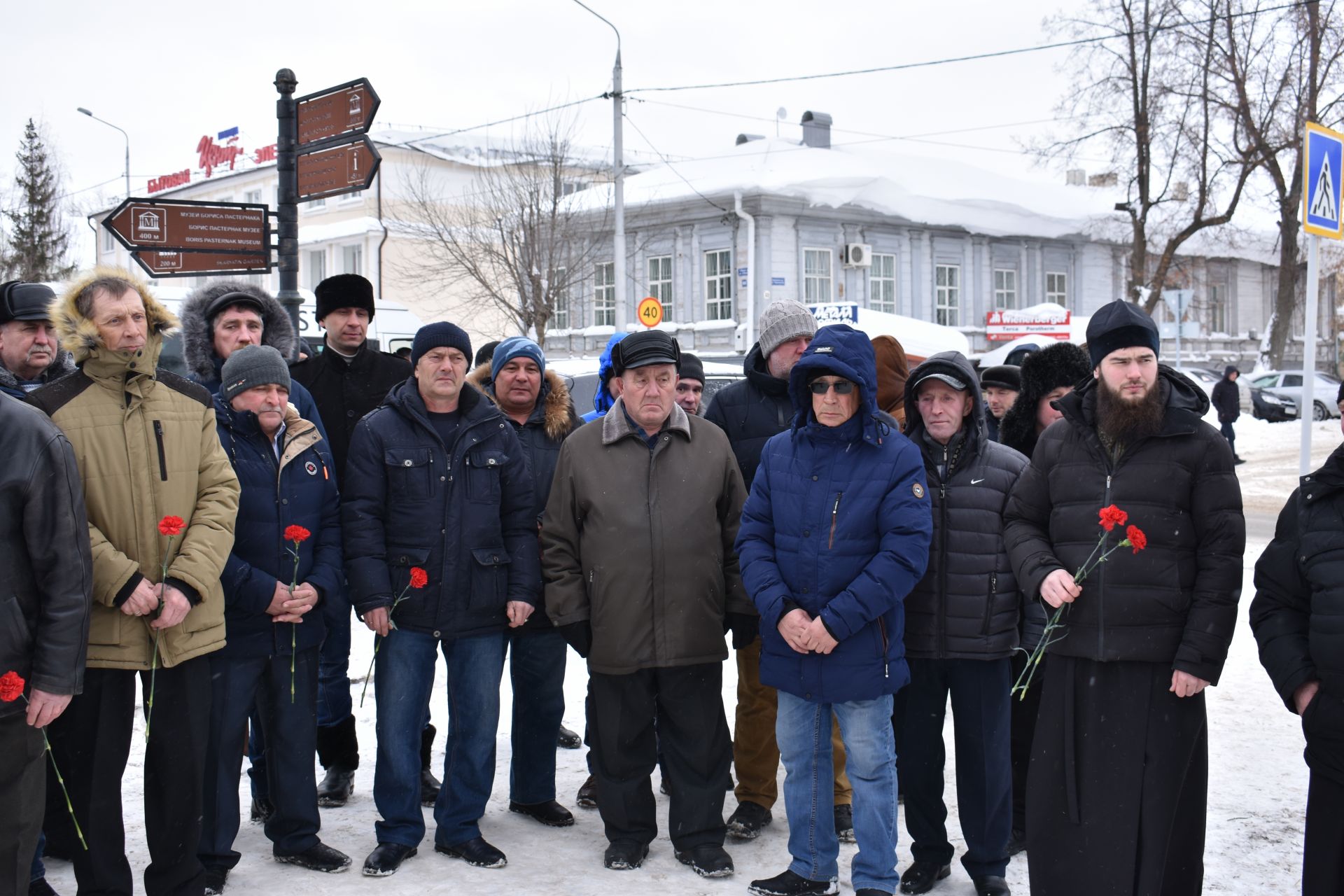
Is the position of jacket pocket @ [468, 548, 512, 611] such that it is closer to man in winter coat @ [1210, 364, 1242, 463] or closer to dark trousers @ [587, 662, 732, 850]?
dark trousers @ [587, 662, 732, 850]

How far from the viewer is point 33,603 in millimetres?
3234


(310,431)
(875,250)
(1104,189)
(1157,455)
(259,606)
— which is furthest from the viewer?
(1104,189)

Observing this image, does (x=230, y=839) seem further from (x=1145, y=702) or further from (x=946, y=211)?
(x=946, y=211)

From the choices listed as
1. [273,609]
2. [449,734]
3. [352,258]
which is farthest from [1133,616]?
[352,258]

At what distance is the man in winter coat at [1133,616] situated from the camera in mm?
3448

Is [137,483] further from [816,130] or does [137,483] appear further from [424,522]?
[816,130]

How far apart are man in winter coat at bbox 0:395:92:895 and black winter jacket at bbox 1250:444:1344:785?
3.34m

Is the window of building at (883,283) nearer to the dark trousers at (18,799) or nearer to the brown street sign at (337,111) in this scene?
the brown street sign at (337,111)

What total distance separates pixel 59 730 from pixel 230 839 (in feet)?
2.48

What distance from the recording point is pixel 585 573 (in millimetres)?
4480

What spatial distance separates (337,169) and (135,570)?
4823 millimetres

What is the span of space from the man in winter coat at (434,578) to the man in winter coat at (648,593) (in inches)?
10.7

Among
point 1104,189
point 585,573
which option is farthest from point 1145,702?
point 1104,189

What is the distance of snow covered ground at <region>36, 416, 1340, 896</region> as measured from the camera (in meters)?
4.12
